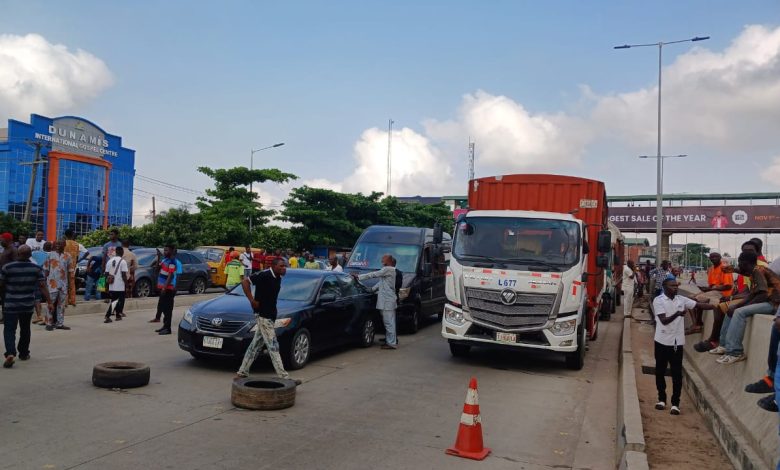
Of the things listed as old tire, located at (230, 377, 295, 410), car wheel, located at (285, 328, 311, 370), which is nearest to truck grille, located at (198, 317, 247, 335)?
car wheel, located at (285, 328, 311, 370)

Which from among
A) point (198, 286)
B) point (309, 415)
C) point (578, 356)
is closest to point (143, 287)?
point (198, 286)

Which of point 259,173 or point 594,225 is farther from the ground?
point 259,173

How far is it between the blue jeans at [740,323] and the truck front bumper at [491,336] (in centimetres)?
285

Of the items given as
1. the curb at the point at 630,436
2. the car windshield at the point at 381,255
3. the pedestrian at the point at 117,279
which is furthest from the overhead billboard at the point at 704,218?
the curb at the point at 630,436

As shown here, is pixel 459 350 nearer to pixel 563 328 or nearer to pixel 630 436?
pixel 563 328

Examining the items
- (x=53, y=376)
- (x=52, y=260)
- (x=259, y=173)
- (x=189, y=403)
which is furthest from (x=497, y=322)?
(x=259, y=173)

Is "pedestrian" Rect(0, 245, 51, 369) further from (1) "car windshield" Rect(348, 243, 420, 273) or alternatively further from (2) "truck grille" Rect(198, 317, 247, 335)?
(1) "car windshield" Rect(348, 243, 420, 273)

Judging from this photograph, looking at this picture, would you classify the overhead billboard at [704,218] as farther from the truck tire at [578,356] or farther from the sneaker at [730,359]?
the sneaker at [730,359]

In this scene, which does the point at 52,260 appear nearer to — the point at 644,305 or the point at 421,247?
the point at 421,247

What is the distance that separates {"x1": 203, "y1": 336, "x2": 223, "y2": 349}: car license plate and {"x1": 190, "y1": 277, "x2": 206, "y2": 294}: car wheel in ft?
43.9

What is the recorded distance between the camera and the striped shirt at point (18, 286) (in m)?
9.15

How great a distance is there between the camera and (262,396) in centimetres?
724

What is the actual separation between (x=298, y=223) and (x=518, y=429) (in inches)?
1431

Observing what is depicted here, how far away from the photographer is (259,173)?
4059 centimetres
